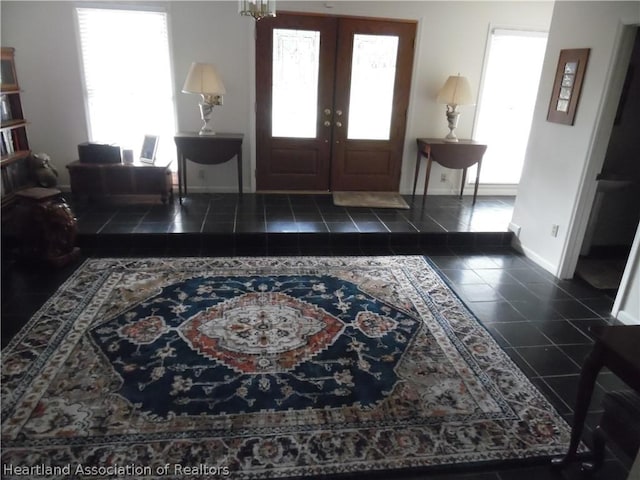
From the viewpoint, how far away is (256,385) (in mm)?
2270

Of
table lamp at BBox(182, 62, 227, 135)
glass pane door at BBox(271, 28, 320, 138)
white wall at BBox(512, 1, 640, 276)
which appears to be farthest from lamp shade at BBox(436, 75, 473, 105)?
table lamp at BBox(182, 62, 227, 135)

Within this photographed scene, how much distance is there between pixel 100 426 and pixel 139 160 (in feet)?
11.1

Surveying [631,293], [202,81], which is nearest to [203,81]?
Answer: [202,81]

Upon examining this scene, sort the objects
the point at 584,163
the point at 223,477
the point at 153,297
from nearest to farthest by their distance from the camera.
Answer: the point at 223,477 → the point at 153,297 → the point at 584,163

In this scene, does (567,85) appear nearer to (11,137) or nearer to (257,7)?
(257,7)

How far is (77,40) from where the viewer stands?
4.57 m

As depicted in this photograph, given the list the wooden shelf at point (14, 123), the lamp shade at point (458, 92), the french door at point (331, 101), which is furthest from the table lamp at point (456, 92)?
the wooden shelf at point (14, 123)

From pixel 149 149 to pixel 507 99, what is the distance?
4.20 meters

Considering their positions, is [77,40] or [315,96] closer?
[77,40]

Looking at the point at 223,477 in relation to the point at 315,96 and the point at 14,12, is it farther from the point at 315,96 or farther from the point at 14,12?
the point at 14,12

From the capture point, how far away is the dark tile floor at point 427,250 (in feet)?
8.27

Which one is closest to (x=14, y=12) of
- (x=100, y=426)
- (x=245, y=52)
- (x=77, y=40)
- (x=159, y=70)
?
(x=77, y=40)

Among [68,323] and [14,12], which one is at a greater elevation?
[14,12]

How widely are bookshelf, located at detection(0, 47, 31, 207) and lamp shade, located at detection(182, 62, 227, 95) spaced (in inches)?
67.3
